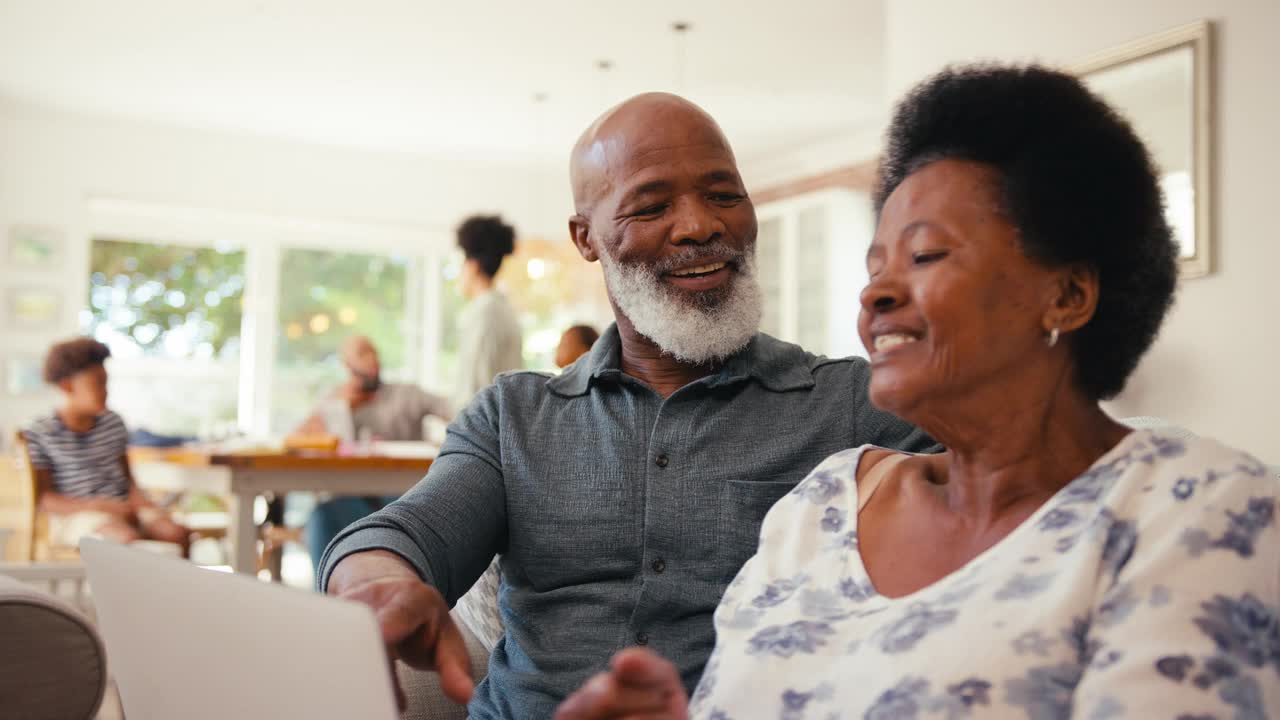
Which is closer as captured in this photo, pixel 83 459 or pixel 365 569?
pixel 365 569

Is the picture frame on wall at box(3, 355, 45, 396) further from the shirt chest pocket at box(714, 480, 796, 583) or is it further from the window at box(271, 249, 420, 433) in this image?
the shirt chest pocket at box(714, 480, 796, 583)

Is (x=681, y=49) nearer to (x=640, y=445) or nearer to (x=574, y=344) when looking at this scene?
(x=574, y=344)

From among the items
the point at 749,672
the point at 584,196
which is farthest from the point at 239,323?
the point at 749,672

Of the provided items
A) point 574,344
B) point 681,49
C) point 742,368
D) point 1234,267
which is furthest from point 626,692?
point 681,49

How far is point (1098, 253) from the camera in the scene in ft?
3.19

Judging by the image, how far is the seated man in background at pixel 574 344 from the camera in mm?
3764

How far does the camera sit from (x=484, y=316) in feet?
15.5

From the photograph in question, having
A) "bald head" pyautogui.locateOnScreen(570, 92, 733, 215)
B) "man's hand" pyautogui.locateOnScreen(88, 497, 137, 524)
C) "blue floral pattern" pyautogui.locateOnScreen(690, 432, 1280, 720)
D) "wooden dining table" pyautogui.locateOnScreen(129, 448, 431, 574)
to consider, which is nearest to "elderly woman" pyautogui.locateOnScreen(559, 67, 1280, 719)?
"blue floral pattern" pyautogui.locateOnScreen(690, 432, 1280, 720)

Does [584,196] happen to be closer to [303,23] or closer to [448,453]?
[448,453]

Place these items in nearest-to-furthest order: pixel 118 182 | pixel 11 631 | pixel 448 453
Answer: pixel 11 631
pixel 448 453
pixel 118 182

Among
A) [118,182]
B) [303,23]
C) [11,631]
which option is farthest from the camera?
[118,182]

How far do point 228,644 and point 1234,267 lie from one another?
10.4 feet

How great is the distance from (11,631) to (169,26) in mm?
4962

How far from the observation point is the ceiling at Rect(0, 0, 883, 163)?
5523 millimetres
